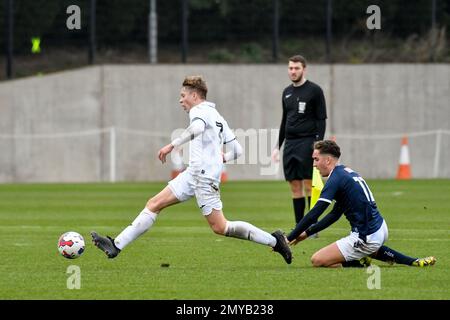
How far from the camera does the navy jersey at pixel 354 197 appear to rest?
1017cm

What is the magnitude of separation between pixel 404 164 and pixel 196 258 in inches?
689

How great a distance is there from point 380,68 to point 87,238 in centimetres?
1751

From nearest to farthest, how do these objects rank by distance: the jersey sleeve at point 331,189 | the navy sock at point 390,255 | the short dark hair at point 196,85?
the jersey sleeve at point 331,189 < the navy sock at point 390,255 < the short dark hair at point 196,85

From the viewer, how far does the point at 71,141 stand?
29.5m

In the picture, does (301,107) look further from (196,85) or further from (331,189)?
(331,189)

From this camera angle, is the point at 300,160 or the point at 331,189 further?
the point at 300,160

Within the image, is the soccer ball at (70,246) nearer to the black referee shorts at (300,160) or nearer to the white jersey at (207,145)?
the white jersey at (207,145)

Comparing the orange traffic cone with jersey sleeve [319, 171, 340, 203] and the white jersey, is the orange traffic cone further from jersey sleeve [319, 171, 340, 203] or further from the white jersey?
jersey sleeve [319, 171, 340, 203]

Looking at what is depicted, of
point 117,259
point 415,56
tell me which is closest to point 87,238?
point 117,259

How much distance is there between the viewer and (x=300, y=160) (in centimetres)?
1409

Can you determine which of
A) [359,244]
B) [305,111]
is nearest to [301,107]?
[305,111]

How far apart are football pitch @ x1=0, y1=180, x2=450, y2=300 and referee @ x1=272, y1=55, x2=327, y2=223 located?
2.44ft

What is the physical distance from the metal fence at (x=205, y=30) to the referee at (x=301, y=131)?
50.6 ft

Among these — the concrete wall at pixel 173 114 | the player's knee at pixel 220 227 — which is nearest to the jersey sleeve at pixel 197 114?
the player's knee at pixel 220 227
